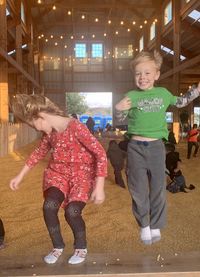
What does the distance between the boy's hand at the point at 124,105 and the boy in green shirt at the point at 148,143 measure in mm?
19

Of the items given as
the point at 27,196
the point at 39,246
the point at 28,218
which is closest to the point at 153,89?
the point at 39,246

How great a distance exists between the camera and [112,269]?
2.50 metres

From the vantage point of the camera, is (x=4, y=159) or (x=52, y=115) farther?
(x=4, y=159)

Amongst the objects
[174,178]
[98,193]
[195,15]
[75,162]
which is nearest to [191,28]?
[195,15]

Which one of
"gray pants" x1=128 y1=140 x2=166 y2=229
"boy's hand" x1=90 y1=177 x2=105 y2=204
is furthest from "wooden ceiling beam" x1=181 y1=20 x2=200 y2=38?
"boy's hand" x1=90 y1=177 x2=105 y2=204

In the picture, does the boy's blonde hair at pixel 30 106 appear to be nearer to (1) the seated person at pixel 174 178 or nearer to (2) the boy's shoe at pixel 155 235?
(2) the boy's shoe at pixel 155 235

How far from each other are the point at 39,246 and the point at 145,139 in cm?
181

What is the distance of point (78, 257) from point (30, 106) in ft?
3.41

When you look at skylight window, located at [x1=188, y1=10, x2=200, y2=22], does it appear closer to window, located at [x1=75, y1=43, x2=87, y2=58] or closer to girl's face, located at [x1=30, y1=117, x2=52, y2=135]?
window, located at [x1=75, y1=43, x2=87, y2=58]

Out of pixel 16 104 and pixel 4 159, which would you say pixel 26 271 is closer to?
pixel 16 104

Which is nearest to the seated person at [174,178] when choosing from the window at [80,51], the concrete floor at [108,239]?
the concrete floor at [108,239]

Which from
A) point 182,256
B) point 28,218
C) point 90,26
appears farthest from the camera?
point 90,26

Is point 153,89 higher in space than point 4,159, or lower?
higher

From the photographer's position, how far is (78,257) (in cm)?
263
